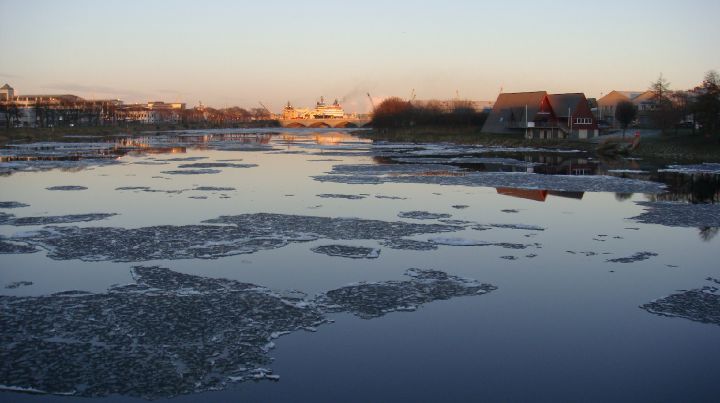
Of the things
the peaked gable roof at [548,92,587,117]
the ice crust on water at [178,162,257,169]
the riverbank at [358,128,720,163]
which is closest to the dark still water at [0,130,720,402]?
the ice crust on water at [178,162,257,169]

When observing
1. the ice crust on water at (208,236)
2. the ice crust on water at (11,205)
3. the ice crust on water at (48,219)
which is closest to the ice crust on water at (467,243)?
the ice crust on water at (208,236)

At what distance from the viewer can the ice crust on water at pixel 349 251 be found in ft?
36.3

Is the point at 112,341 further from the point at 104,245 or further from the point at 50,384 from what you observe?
the point at 104,245

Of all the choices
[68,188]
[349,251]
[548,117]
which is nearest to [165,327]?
[349,251]

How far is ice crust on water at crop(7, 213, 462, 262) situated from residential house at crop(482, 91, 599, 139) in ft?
147

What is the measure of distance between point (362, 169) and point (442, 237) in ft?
49.0

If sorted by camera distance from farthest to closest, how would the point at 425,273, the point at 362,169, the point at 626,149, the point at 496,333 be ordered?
the point at 626,149 < the point at 362,169 < the point at 425,273 < the point at 496,333

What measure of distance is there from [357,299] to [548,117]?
2082 inches

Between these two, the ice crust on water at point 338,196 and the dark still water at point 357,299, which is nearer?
the dark still water at point 357,299

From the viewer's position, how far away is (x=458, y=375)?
6.32 meters

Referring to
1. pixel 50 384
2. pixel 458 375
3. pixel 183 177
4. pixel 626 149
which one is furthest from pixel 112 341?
pixel 626 149

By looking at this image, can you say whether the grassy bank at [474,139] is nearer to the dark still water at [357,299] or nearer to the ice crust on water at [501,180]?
the ice crust on water at [501,180]

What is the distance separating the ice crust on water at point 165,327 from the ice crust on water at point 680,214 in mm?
7242

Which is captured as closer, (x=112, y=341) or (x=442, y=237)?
(x=112, y=341)
